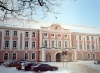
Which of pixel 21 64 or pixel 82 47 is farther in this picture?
pixel 82 47

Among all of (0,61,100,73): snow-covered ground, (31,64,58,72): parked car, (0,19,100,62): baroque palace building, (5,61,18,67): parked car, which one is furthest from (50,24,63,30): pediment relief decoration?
(5,61,18,67): parked car

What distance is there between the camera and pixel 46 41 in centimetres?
382

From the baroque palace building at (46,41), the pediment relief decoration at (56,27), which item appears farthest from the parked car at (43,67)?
the pediment relief decoration at (56,27)

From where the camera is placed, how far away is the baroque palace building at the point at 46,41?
3.44 metres

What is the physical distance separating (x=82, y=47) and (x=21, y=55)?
1.60m

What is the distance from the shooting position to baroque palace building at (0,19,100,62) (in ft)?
11.3

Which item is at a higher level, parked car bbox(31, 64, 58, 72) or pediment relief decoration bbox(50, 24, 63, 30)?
pediment relief decoration bbox(50, 24, 63, 30)

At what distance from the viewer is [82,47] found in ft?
12.9

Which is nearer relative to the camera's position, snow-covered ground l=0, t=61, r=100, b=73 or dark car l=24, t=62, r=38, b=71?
dark car l=24, t=62, r=38, b=71

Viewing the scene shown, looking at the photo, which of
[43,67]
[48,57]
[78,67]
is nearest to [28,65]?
[43,67]

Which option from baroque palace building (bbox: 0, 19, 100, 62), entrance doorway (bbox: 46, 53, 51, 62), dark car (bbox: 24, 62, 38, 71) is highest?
baroque palace building (bbox: 0, 19, 100, 62)

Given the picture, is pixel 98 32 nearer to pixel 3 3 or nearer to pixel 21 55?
pixel 21 55

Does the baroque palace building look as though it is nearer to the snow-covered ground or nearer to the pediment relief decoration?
the pediment relief decoration

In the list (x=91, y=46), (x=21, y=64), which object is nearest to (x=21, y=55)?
(x=21, y=64)
